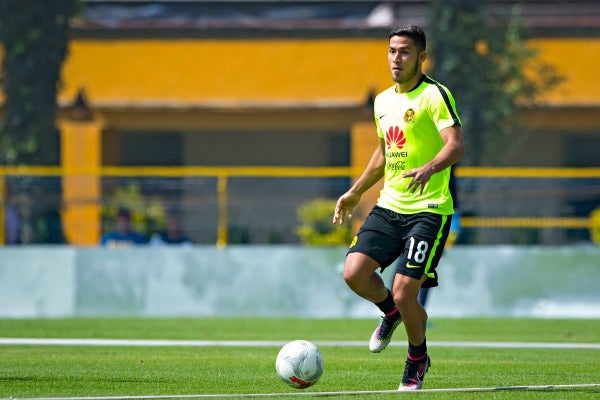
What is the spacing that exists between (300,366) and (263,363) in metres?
2.28

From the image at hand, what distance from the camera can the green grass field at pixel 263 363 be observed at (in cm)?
873

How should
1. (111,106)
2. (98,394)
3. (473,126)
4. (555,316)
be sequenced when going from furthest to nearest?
1. (111,106)
2. (473,126)
3. (555,316)
4. (98,394)

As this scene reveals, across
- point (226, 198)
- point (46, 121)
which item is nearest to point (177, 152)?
point (46, 121)

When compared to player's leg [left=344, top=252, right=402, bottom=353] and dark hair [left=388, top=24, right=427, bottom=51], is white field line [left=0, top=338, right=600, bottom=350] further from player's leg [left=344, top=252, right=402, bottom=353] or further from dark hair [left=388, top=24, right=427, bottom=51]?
dark hair [left=388, top=24, right=427, bottom=51]

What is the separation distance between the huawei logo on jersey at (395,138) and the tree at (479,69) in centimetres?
1817

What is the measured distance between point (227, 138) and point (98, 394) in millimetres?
23942

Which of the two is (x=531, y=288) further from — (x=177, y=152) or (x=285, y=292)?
(x=177, y=152)

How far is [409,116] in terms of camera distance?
8789mm

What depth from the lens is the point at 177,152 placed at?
32.1 meters

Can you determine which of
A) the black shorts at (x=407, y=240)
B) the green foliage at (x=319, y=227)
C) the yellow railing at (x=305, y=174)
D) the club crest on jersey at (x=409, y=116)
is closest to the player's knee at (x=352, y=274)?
the black shorts at (x=407, y=240)

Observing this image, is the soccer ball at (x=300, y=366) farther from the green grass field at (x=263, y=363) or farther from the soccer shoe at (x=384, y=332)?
the soccer shoe at (x=384, y=332)

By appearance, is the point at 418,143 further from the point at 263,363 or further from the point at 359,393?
the point at 263,363

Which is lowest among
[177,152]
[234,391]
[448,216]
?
[177,152]

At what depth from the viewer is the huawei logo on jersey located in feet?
28.9
